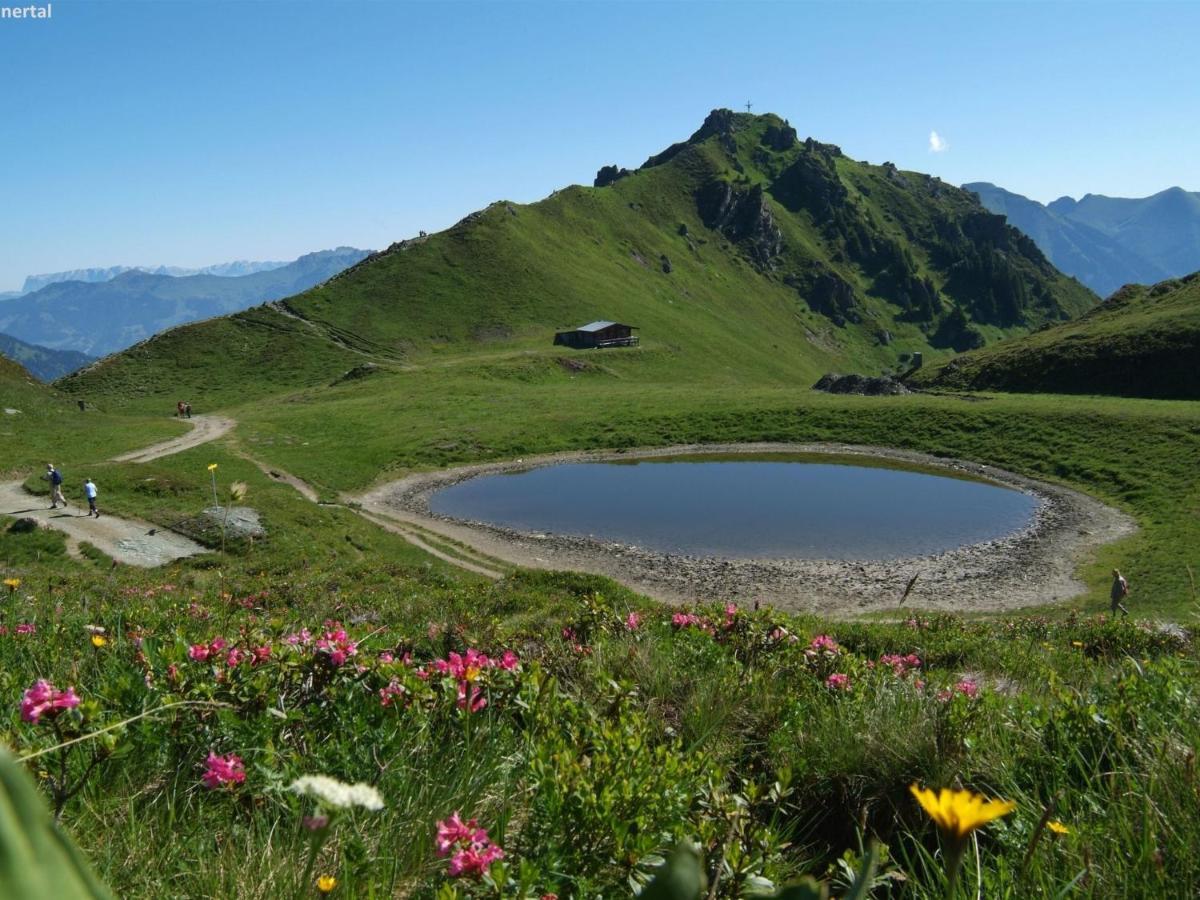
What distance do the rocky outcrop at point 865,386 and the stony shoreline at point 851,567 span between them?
31.0m

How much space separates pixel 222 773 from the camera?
3.53m

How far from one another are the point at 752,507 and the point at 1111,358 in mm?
51896

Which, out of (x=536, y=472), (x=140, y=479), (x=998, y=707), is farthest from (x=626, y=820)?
(x=536, y=472)

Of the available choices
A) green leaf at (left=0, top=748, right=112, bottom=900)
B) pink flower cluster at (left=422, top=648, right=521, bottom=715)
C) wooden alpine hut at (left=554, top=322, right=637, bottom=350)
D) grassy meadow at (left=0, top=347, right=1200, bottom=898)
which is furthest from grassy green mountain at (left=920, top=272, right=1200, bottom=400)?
green leaf at (left=0, top=748, right=112, bottom=900)

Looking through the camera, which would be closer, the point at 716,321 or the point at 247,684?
the point at 247,684

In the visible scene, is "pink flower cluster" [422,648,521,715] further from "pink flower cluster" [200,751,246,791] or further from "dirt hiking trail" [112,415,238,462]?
"dirt hiking trail" [112,415,238,462]

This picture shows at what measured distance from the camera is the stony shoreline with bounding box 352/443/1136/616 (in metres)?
28.7

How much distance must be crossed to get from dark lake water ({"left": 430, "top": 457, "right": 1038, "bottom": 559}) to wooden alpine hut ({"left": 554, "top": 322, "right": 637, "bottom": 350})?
51571mm

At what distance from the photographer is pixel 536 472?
51531 millimetres

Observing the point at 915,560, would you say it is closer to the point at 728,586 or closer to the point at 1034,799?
the point at 728,586

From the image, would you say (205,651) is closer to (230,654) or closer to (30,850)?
(230,654)

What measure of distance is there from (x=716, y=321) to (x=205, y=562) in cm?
13246

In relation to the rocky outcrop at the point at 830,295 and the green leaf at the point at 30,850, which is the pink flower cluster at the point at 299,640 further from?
the rocky outcrop at the point at 830,295

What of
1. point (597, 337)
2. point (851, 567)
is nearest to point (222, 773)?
point (851, 567)
